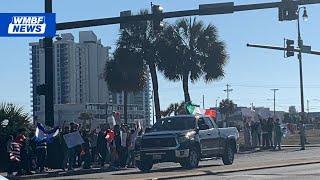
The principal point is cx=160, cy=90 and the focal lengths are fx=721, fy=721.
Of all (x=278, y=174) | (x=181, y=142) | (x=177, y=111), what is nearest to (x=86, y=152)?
(x=181, y=142)

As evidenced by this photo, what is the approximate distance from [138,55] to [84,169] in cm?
1720

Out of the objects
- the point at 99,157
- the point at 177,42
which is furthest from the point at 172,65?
→ the point at 99,157

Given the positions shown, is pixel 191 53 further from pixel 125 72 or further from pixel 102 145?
pixel 102 145

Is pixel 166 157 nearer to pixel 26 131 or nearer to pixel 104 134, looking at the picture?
pixel 104 134

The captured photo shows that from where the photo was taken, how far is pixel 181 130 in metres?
24.8

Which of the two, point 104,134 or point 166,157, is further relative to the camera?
point 104,134

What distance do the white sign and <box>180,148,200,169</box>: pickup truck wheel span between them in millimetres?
3825

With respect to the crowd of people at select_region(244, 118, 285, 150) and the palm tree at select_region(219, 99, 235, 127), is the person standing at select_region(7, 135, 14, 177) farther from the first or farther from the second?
the palm tree at select_region(219, 99, 235, 127)

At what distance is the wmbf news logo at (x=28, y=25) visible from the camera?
24750 mm

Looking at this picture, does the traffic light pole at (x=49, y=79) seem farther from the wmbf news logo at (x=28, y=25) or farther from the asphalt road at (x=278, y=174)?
the asphalt road at (x=278, y=174)

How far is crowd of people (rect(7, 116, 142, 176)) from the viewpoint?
24.0m

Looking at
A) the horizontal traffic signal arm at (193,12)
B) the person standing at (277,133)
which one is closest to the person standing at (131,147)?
the horizontal traffic signal arm at (193,12)

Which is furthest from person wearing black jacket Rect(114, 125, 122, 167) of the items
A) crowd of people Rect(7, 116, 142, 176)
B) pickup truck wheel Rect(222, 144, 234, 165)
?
pickup truck wheel Rect(222, 144, 234, 165)

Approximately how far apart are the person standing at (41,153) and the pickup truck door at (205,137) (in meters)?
5.44
